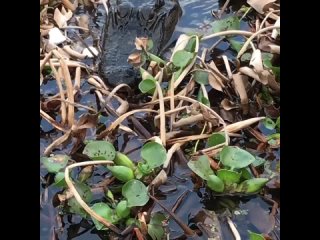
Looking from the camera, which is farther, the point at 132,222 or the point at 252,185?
→ the point at 252,185

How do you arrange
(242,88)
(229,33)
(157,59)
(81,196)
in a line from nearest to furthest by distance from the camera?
(81,196)
(242,88)
(157,59)
(229,33)

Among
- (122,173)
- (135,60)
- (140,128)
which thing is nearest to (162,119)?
(140,128)

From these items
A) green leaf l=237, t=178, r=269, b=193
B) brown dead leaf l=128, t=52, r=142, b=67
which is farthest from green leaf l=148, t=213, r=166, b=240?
brown dead leaf l=128, t=52, r=142, b=67

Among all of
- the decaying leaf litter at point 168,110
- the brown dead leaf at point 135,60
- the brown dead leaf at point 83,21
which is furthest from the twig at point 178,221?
the brown dead leaf at point 83,21

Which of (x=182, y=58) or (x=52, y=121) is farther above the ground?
(x=182, y=58)

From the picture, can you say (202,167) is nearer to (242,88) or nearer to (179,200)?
(179,200)

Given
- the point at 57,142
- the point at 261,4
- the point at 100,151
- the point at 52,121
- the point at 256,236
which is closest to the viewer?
the point at 256,236

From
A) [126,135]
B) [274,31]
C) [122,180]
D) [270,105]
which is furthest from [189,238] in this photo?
[274,31]
